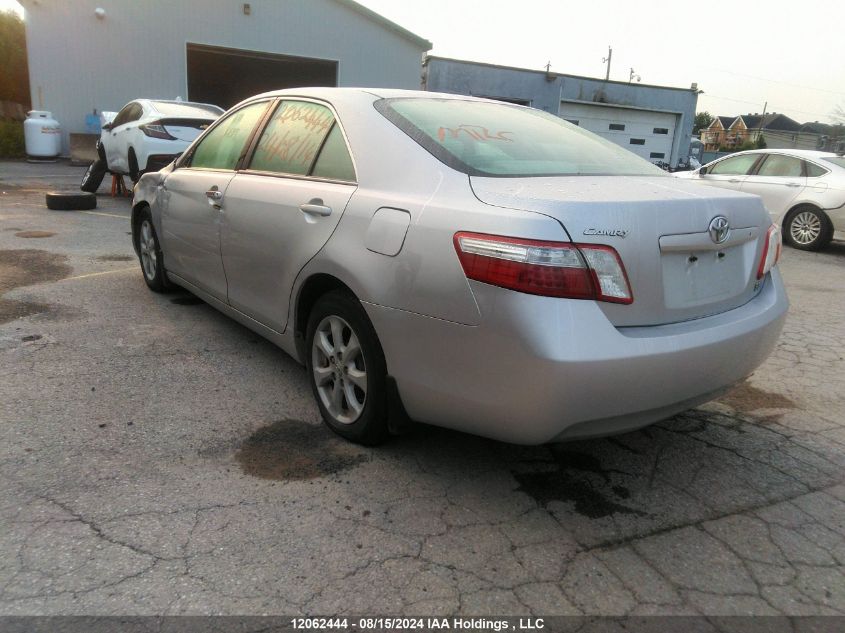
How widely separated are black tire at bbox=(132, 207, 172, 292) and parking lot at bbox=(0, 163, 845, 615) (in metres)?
1.18

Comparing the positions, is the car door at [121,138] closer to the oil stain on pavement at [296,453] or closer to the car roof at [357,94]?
the car roof at [357,94]

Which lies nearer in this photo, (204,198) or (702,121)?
(204,198)

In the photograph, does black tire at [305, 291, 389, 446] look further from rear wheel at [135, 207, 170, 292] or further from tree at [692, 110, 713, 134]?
tree at [692, 110, 713, 134]

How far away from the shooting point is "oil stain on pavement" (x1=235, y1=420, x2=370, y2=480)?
288cm

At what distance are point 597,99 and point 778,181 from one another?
18.1 metres

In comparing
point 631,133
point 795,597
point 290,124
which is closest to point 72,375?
point 290,124

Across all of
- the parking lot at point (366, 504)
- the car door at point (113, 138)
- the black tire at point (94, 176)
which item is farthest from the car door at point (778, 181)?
the black tire at point (94, 176)

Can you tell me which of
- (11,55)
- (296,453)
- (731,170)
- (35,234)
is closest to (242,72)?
(11,55)

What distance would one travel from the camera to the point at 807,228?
10273mm

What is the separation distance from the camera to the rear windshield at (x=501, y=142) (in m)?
2.89

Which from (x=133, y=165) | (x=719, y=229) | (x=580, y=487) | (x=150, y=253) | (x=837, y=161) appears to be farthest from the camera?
(x=133, y=165)

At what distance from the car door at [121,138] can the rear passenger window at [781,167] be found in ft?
33.5

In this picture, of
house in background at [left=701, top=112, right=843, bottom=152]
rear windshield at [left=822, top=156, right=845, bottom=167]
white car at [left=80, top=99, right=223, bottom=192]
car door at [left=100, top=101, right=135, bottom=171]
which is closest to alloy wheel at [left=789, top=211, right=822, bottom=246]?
rear windshield at [left=822, top=156, right=845, bottom=167]

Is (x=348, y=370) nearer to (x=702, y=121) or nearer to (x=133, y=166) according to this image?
(x=133, y=166)
